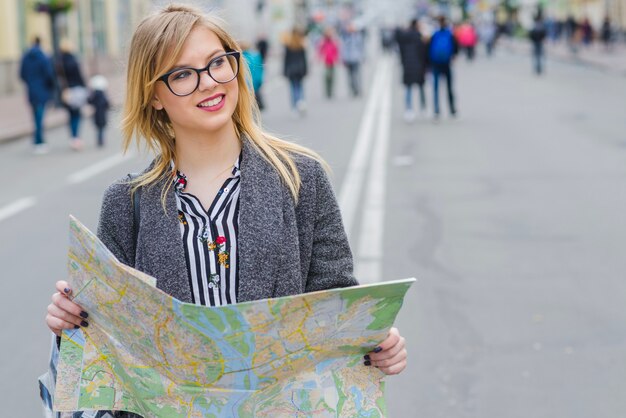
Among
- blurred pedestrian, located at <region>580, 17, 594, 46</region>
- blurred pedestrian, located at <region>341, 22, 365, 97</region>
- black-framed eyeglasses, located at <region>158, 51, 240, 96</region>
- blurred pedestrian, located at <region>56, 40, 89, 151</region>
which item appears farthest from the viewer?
blurred pedestrian, located at <region>580, 17, 594, 46</region>

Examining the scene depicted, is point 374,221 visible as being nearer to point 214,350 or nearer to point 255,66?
point 255,66

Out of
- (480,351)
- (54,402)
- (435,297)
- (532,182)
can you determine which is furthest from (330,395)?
(532,182)

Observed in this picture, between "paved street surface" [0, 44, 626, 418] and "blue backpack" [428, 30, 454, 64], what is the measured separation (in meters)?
1.23

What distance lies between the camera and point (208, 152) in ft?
7.63

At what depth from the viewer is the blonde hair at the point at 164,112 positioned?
223cm

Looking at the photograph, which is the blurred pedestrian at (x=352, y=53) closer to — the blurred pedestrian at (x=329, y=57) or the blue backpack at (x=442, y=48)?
the blurred pedestrian at (x=329, y=57)

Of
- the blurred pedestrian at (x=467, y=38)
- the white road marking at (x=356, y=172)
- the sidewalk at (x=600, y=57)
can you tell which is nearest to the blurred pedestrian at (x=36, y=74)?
the white road marking at (x=356, y=172)

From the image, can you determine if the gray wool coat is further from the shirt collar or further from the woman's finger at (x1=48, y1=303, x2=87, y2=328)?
the woman's finger at (x1=48, y1=303, x2=87, y2=328)

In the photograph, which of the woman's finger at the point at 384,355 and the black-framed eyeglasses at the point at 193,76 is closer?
the woman's finger at the point at 384,355

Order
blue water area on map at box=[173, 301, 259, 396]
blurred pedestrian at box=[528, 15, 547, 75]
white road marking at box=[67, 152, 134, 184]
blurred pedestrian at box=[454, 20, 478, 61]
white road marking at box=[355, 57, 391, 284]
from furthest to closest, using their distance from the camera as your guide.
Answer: blurred pedestrian at box=[454, 20, 478, 61] < blurred pedestrian at box=[528, 15, 547, 75] < white road marking at box=[67, 152, 134, 184] < white road marking at box=[355, 57, 391, 284] < blue water area on map at box=[173, 301, 259, 396]

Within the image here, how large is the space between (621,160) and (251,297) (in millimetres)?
11791

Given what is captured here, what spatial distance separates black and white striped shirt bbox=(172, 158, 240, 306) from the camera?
7.38ft

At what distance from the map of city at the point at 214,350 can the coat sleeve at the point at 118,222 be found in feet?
0.68

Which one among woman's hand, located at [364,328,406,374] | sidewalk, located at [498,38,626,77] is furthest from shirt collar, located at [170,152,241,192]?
sidewalk, located at [498,38,626,77]
